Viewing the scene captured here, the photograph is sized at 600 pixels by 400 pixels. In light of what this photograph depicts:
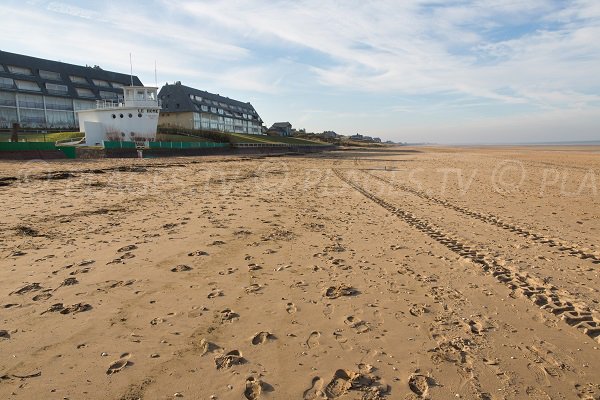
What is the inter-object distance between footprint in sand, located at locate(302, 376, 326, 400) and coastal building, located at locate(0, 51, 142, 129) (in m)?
51.9

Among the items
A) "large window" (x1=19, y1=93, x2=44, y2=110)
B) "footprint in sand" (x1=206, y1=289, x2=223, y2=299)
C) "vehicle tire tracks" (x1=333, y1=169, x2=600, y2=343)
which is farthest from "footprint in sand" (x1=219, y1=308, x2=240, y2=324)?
"large window" (x1=19, y1=93, x2=44, y2=110)

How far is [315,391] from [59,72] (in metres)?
69.5

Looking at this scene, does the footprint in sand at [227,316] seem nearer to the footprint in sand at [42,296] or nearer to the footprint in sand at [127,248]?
the footprint in sand at [42,296]

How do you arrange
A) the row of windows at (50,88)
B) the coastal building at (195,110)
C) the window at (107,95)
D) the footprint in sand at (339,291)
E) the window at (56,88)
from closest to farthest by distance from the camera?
the footprint in sand at (339,291), the row of windows at (50,88), the window at (56,88), the window at (107,95), the coastal building at (195,110)

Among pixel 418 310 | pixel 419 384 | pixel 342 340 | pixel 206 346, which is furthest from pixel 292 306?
pixel 419 384

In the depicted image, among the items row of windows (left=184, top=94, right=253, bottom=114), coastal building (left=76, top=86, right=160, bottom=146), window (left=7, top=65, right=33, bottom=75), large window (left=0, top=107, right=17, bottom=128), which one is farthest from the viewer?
row of windows (left=184, top=94, right=253, bottom=114)

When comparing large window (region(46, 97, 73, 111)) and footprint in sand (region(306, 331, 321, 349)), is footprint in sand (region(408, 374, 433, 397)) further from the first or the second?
large window (region(46, 97, 73, 111))

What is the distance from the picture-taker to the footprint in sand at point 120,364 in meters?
3.15

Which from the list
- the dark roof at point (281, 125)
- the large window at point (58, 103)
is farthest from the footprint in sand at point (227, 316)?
the dark roof at point (281, 125)

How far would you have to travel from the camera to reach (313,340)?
3789 millimetres

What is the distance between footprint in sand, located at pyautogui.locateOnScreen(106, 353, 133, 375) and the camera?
124 inches

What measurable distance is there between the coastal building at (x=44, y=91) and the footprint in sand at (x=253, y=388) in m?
51.7

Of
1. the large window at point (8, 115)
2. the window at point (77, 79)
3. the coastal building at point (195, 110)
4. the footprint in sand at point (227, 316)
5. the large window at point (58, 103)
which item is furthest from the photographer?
the coastal building at point (195, 110)

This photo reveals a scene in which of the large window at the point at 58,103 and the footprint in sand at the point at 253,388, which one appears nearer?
the footprint in sand at the point at 253,388
